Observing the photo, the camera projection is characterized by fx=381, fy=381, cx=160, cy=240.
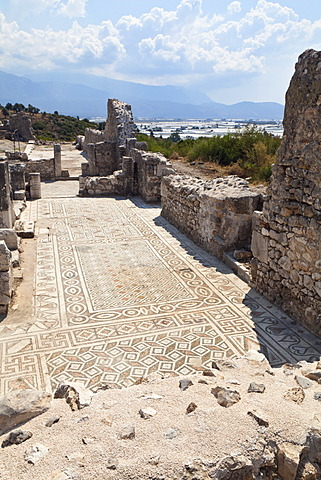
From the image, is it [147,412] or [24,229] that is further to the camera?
[24,229]

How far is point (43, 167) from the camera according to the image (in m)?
15.8

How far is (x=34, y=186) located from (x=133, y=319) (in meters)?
8.44

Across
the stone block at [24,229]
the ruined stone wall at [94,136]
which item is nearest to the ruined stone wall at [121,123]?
the ruined stone wall at [94,136]

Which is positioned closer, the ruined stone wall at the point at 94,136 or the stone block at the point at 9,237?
the stone block at the point at 9,237

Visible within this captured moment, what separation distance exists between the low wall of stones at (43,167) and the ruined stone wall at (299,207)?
1248 centimetres

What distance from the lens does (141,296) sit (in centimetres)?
561

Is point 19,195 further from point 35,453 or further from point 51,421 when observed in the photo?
point 35,453

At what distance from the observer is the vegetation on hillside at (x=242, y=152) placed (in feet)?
47.8

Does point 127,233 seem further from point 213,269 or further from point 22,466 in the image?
point 22,466

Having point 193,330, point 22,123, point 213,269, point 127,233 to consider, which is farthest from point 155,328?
point 22,123

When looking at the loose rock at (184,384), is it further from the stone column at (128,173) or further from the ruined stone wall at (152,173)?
the stone column at (128,173)

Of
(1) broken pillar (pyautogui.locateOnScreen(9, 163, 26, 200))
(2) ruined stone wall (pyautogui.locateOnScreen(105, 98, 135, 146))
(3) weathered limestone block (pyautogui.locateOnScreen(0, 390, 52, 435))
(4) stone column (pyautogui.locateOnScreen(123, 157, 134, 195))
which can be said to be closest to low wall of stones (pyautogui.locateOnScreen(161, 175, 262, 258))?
(4) stone column (pyautogui.locateOnScreen(123, 157, 134, 195))

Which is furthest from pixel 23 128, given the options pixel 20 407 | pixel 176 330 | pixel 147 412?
pixel 147 412

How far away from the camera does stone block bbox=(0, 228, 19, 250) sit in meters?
6.92
